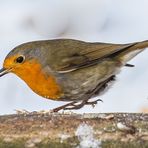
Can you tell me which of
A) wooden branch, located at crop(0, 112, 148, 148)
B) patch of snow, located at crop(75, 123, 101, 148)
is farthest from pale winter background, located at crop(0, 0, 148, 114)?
patch of snow, located at crop(75, 123, 101, 148)

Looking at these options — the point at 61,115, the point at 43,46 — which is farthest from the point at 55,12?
the point at 61,115

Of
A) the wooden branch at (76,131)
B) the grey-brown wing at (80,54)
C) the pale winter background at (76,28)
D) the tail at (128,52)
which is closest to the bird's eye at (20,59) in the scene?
the grey-brown wing at (80,54)

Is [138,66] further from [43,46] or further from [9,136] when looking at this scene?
[9,136]

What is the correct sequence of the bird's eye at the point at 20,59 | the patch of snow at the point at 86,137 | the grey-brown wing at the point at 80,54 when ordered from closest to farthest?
the patch of snow at the point at 86,137, the bird's eye at the point at 20,59, the grey-brown wing at the point at 80,54

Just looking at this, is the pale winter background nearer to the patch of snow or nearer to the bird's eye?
the bird's eye

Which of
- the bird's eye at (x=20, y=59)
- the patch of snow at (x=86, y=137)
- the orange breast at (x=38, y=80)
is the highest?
the bird's eye at (x=20, y=59)

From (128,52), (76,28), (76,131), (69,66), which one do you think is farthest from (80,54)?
(76,28)

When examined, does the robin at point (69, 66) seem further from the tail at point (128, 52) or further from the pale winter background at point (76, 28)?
the pale winter background at point (76, 28)
